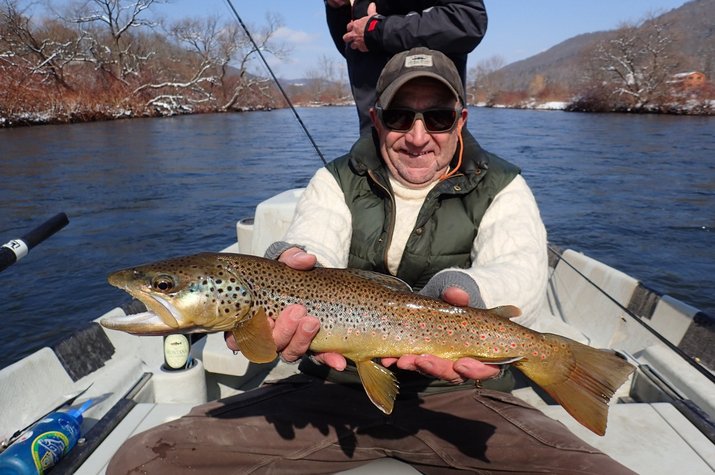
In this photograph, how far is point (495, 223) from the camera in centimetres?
257

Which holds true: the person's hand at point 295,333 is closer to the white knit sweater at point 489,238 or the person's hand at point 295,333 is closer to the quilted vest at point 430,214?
the white knit sweater at point 489,238

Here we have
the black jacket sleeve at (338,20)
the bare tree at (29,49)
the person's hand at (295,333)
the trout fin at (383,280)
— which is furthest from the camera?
the bare tree at (29,49)

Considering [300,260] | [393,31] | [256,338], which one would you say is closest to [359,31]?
[393,31]

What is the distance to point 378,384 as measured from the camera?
2.08 metres

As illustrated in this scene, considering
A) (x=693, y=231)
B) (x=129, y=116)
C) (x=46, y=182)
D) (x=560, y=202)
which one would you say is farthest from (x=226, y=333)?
(x=129, y=116)

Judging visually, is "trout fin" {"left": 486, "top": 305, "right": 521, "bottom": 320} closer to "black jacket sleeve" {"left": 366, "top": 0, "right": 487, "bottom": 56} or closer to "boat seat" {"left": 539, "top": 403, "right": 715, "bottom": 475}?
"boat seat" {"left": 539, "top": 403, "right": 715, "bottom": 475}

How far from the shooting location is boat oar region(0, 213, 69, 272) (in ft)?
9.30

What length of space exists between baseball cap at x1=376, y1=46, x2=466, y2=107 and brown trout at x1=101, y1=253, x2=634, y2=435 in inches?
39.9

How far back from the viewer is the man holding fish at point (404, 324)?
206 cm

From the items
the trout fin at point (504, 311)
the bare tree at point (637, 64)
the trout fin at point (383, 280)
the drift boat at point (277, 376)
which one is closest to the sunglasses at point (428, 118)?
the trout fin at point (383, 280)

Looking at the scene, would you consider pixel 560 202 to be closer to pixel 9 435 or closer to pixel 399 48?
pixel 399 48

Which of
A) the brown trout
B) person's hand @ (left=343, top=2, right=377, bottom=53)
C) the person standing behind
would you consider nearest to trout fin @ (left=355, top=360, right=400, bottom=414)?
the brown trout

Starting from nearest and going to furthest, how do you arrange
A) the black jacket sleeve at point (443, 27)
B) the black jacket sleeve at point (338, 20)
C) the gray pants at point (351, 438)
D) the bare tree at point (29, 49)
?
the gray pants at point (351, 438) → the black jacket sleeve at point (443, 27) → the black jacket sleeve at point (338, 20) → the bare tree at point (29, 49)

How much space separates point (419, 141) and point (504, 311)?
Result: 3.13ft
